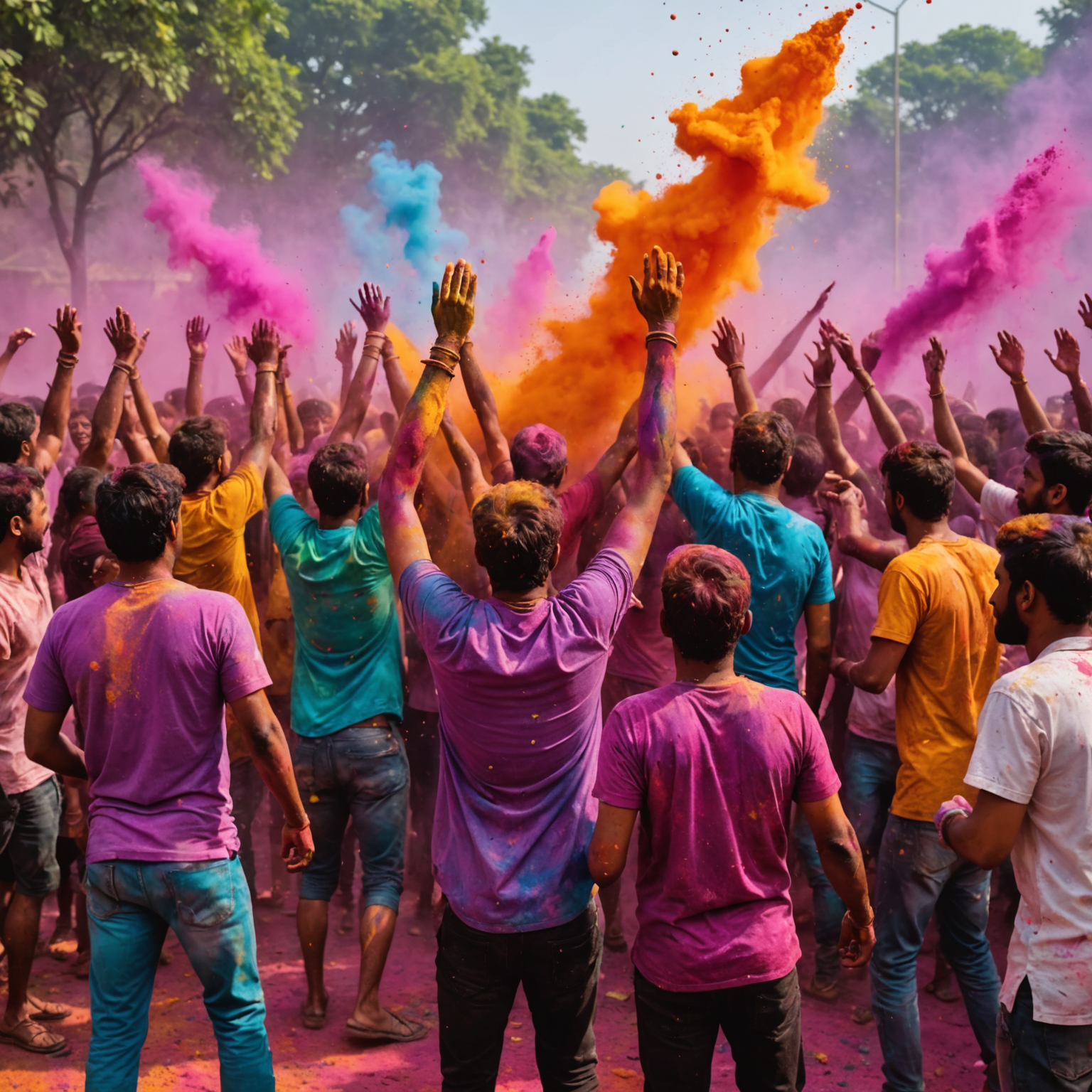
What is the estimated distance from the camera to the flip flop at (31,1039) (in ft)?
14.6

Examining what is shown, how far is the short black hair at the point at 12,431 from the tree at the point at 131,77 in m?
12.2

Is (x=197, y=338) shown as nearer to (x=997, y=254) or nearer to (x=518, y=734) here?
(x=518, y=734)

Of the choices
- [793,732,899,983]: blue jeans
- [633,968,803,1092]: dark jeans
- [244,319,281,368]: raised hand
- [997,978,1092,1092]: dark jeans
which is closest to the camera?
[997,978,1092,1092]: dark jeans

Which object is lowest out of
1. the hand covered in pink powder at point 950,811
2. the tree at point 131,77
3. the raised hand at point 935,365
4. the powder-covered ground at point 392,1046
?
the powder-covered ground at point 392,1046

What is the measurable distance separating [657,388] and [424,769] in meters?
3.15

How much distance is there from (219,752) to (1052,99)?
29754mm

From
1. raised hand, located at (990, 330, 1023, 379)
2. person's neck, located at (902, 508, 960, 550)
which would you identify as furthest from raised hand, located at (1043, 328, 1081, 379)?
person's neck, located at (902, 508, 960, 550)

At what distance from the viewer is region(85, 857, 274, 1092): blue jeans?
10.8 feet

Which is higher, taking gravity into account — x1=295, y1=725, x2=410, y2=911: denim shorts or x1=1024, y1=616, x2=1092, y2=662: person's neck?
x1=1024, y1=616, x2=1092, y2=662: person's neck

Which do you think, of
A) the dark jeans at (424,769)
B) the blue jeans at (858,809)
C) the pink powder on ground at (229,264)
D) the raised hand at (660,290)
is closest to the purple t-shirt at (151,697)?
the raised hand at (660,290)

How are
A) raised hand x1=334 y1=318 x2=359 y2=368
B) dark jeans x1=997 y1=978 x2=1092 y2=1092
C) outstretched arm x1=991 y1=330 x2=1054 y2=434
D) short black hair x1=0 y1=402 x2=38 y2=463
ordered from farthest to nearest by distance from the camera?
1. raised hand x1=334 y1=318 x2=359 y2=368
2. outstretched arm x1=991 y1=330 x2=1054 y2=434
3. short black hair x1=0 y1=402 x2=38 y2=463
4. dark jeans x1=997 y1=978 x2=1092 y2=1092

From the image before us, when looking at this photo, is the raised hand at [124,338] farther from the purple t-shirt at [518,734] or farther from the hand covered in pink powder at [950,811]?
the hand covered in pink powder at [950,811]

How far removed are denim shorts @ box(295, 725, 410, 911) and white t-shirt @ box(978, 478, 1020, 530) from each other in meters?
2.99

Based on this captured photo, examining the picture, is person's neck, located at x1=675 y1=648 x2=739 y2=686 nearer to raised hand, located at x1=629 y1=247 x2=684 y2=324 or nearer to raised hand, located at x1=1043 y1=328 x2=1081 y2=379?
raised hand, located at x1=629 y1=247 x2=684 y2=324
